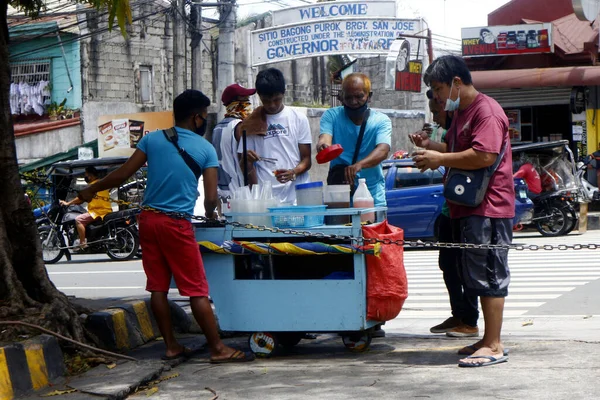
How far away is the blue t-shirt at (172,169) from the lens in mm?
6117

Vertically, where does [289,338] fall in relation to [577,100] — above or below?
below

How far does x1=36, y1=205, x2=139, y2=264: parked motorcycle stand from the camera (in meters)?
16.1

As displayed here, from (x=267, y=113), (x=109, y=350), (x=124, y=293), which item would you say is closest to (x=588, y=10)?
(x=124, y=293)

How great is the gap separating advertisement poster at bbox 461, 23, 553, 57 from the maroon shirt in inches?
675

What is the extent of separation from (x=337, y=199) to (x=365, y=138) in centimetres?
80

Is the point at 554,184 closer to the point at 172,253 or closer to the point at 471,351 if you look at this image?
the point at 471,351

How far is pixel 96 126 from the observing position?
29016mm

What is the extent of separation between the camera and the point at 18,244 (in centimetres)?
636

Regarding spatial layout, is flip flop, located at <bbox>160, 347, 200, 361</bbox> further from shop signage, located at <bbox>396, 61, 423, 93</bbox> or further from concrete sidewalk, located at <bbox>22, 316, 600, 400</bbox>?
shop signage, located at <bbox>396, 61, 423, 93</bbox>

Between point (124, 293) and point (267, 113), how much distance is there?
5.28 meters

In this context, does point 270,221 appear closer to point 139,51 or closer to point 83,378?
point 83,378

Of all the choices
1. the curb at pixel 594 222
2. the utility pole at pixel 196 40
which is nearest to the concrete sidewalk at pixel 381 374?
the curb at pixel 594 222

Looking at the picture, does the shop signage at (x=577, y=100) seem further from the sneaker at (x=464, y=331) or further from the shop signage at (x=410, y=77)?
the sneaker at (x=464, y=331)

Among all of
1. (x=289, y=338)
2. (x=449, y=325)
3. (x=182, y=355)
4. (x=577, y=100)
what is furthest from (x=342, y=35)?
(x=182, y=355)
